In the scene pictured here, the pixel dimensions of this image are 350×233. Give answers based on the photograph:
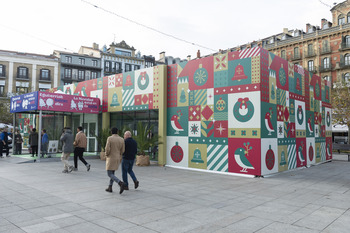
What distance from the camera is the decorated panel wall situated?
1083 cm

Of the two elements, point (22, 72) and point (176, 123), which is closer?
point (176, 123)

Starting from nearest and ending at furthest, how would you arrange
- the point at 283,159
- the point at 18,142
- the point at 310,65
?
the point at 283,159, the point at 18,142, the point at 310,65

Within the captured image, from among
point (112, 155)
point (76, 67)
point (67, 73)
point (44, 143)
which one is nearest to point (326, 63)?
point (44, 143)

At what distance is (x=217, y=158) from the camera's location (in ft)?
38.2

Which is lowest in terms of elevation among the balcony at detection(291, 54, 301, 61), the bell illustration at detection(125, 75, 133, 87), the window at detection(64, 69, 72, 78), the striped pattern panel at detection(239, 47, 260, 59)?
the bell illustration at detection(125, 75, 133, 87)

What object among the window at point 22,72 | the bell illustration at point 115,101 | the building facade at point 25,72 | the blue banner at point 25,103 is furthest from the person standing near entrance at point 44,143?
the window at point 22,72

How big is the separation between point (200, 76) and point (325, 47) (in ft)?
116

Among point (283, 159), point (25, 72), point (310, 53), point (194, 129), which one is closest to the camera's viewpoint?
point (283, 159)

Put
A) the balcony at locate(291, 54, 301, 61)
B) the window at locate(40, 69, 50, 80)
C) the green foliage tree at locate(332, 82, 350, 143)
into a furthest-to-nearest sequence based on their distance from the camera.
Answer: the window at locate(40, 69, 50, 80) → the balcony at locate(291, 54, 301, 61) → the green foliage tree at locate(332, 82, 350, 143)

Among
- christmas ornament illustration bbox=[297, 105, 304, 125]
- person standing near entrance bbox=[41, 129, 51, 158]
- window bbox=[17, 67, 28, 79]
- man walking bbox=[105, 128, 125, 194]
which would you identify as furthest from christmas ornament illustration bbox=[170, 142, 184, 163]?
window bbox=[17, 67, 28, 79]

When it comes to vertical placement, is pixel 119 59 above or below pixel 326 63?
Result: above

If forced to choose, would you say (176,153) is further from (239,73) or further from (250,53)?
(250,53)

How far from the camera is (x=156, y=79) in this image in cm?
1400

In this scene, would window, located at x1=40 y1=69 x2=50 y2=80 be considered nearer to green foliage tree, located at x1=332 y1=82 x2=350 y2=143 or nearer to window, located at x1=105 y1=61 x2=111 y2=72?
window, located at x1=105 y1=61 x2=111 y2=72
